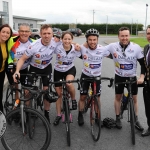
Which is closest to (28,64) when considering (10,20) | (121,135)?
(121,135)

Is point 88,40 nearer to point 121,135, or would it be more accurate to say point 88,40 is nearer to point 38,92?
point 38,92

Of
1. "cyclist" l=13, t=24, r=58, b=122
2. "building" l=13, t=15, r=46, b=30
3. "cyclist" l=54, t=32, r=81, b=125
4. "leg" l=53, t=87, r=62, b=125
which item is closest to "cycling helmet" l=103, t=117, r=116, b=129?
"cyclist" l=54, t=32, r=81, b=125

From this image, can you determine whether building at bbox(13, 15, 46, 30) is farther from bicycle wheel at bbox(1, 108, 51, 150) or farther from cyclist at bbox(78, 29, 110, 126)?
bicycle wheel at bbox(1, 108, 51, 150)

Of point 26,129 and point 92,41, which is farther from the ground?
point 92,41

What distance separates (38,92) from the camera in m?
3.60

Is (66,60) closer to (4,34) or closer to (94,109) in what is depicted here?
(94,109)

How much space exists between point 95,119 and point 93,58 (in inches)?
46.9

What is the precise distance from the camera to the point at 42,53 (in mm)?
4527

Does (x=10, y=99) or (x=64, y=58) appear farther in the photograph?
(x=10, y=99)

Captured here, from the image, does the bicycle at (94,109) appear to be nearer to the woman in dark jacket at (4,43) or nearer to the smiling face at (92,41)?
the smiling face at (92,41)

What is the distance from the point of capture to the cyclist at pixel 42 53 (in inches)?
174

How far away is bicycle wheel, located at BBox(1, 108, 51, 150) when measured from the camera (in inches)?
137

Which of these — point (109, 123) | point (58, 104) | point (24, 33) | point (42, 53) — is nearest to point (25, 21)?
point (24, 33)

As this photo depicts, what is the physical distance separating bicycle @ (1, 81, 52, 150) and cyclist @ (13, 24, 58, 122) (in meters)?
1.02
